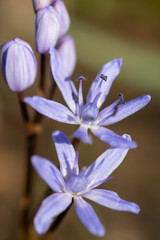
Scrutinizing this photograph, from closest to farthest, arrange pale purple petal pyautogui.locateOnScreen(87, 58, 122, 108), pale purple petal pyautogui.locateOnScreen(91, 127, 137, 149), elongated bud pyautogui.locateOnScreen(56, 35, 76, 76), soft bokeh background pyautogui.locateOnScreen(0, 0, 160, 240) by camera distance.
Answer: pale purple petal pyautogui.locateOnScreen(91, 127, 137, 149), pale purple petal pyautogui.locateOnScreen(87, 58, 122, 108), elongated bud pyautogui.locateOnScreen(56, 35, 76, 76), soft bokeh background pyautogui.locateOnScreen(0, 0, 160, 240)

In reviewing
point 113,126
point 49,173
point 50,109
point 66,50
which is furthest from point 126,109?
point 113,126

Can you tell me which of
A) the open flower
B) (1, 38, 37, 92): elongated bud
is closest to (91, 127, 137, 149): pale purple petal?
the open flower

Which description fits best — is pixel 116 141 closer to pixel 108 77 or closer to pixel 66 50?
pixel 108 77

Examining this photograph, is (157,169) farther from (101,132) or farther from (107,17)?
(101,132)

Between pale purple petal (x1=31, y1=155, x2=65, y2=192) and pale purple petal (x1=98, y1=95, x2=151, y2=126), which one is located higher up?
pale purple petal (x1=98, y1=95, x2=151, y2=126)

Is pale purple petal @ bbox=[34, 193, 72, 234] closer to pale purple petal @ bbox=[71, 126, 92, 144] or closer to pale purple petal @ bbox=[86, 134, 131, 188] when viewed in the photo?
pale purple petal @ bbox=[86, 134, 131, 188]

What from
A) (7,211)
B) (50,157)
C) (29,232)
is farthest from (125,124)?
(29,232)
